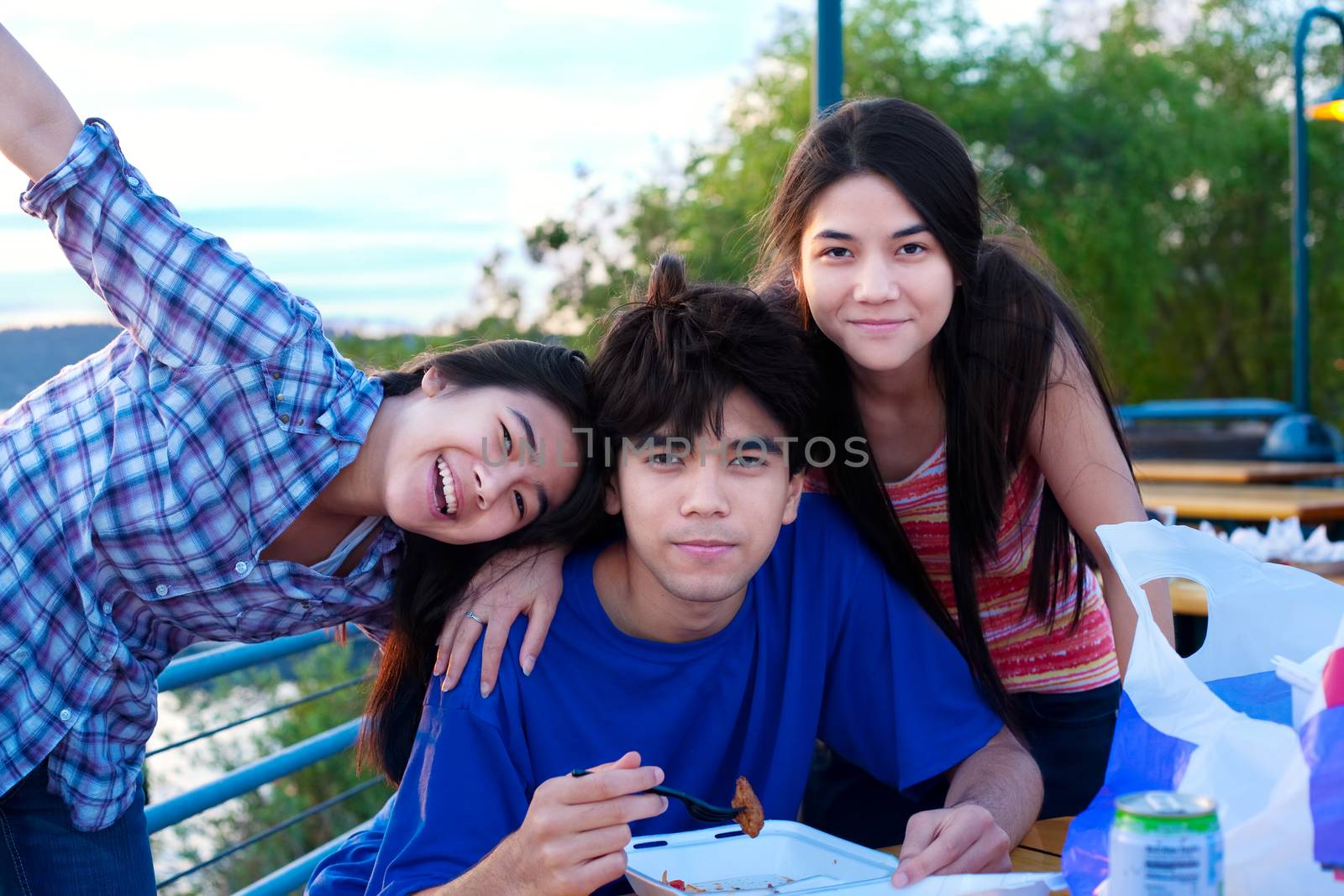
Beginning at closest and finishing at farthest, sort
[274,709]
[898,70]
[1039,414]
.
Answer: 1. [1039,414]
2. [274,709]
3. [898,70]

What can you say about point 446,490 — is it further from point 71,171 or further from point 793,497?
point 71,171

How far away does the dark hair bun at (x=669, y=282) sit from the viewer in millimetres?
1966

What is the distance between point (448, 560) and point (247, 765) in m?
1.00

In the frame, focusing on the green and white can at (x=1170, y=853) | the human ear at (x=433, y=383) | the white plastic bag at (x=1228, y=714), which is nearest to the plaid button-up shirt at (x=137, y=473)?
the human ear at (x=433, y=383)

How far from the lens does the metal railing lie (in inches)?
96.4

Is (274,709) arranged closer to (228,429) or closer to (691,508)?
(228,429)

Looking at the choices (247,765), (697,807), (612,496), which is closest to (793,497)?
(612,496)

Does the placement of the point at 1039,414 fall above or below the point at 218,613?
above

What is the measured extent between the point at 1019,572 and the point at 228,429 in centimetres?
140

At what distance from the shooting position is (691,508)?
1.78 m

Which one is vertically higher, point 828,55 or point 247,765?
point 828,55

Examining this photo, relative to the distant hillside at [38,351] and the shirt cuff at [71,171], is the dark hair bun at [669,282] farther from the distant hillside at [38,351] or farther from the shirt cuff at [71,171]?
the distant hillside at [38,351]

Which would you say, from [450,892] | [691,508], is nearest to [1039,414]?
[691,508]

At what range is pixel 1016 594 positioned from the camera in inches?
93.1
